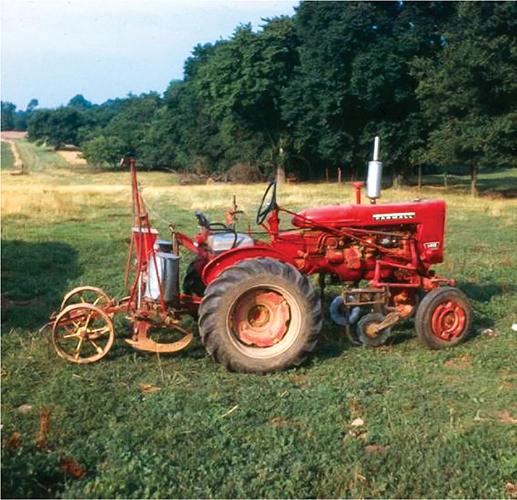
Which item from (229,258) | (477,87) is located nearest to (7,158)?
(477,87)

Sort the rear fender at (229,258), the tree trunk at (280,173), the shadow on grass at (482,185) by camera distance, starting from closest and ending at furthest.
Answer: the rear fender at (229,258), the shadow on grass at (482,185), the tree trunk at (280,173)

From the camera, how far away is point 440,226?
7.05 m

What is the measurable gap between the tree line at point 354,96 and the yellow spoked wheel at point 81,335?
1995cm

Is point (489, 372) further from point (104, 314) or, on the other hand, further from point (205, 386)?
point (104, 314)

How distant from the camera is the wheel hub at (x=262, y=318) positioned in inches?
237

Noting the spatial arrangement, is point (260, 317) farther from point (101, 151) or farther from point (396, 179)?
point (101, 151)

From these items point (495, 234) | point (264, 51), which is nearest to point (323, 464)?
point (495, 234)

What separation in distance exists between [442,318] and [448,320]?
0.10m

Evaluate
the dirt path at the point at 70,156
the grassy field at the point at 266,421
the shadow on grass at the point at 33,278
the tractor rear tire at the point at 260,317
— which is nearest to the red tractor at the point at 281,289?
the tractor rear tire at the point at 260,317

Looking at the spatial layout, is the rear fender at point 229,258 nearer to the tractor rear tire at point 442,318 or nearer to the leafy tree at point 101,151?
the tractor rear tire at point 442,318

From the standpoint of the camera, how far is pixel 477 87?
2722cm

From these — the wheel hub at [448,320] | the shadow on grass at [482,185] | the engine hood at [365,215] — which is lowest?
the wheel hub at [448,320]

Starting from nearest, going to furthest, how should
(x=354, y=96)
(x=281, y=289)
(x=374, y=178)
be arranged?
(x=281, y=289)
(x=374, y=178)
(x=354, y=96)

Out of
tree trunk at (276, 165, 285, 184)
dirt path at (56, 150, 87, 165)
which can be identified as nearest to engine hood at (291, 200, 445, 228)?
tree trunk at (276, 165, 285, 184)
